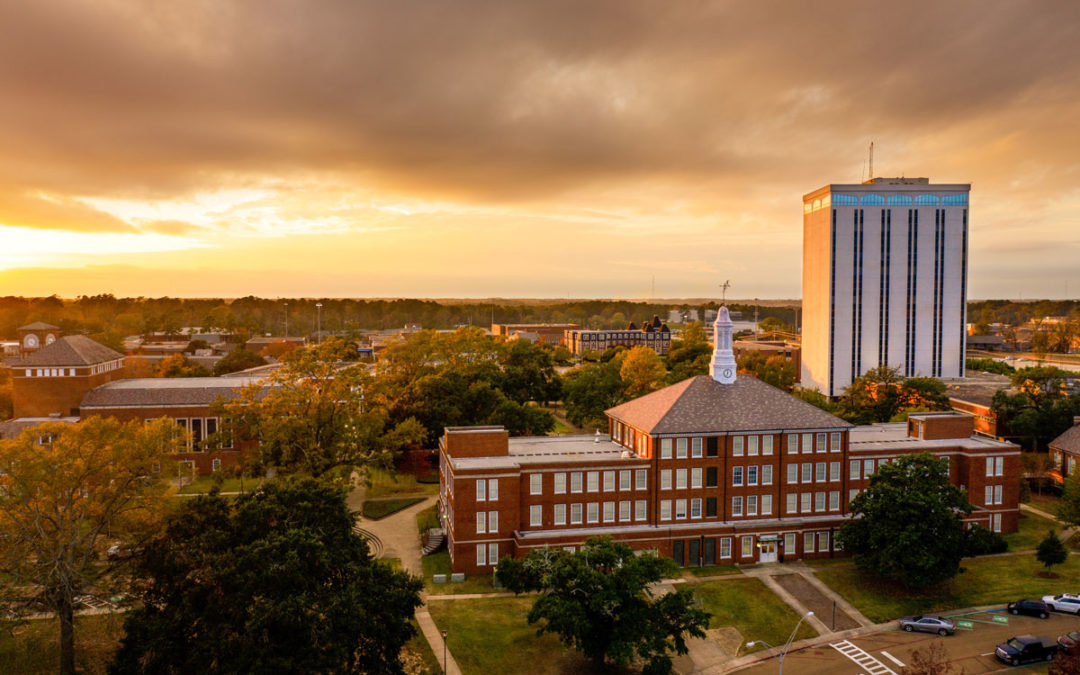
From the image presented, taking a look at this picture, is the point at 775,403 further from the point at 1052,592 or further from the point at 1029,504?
the point at 1029,504

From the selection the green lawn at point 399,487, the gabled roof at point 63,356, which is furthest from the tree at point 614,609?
the gabled roof at point 63,356

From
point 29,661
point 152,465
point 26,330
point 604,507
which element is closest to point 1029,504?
point 604,507

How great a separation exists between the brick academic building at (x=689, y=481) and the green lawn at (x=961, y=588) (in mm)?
5534


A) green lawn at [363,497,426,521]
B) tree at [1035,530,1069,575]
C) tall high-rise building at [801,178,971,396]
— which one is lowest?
green lawn at [363,497,426,521]

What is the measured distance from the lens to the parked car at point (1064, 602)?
166ft

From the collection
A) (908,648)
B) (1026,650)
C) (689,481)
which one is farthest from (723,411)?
(1026,650)

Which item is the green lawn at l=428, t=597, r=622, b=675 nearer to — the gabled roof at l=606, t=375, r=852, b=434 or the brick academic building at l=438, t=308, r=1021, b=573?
the brick academic building at l=438, t=308, r=1021, b=573

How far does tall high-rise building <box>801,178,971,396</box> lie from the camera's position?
136 meters

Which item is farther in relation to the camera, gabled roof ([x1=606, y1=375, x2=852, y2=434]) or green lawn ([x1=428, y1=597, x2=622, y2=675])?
gabled roof ([x1=606, y1=375, x2=852, y2=434])

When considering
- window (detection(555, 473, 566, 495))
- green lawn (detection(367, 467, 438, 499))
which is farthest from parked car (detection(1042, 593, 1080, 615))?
green lawn (detection(367, 467, 438, 499))

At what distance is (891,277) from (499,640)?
12162 cm

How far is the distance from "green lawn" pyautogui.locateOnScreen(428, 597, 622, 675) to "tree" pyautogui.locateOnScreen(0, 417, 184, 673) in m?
21.1

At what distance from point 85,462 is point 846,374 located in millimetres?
132202

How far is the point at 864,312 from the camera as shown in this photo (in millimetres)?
139000
